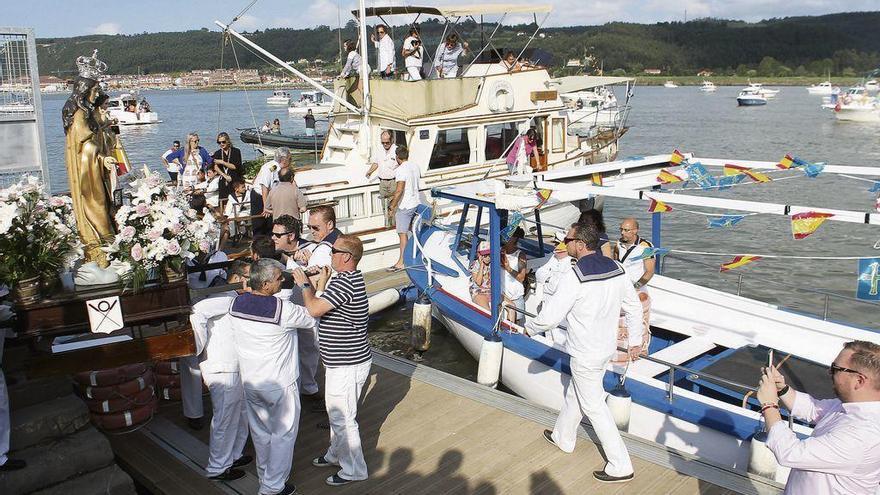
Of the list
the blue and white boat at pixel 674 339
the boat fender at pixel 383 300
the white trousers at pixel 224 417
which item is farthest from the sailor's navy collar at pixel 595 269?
the boat fender at pixel 383 300

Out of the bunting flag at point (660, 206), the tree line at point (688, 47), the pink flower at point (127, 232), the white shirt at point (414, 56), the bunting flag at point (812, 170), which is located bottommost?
the bunting flag at point (660, 206)

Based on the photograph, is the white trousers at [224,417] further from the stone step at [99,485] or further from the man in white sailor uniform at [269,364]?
the stone step at [99,485]

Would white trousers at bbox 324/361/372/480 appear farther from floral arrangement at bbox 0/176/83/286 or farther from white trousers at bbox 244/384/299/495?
floral arrangement at bbox 0/176/83/286

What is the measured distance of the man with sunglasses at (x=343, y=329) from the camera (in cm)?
447

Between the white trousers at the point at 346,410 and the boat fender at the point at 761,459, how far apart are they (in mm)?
2852

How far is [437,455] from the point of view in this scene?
17.3 ft

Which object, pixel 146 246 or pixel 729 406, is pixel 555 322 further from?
pixel 146 246

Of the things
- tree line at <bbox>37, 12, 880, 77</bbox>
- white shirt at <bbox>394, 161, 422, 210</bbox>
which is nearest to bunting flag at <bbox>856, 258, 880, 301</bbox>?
white shirt at <bbox>394, 161, 422, 210</bbox>

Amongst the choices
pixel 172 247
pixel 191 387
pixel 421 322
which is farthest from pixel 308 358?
pixel 421 322

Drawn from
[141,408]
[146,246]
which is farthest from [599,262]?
[141,408]

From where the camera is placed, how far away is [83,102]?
4996 millimetres

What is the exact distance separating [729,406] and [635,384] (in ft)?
2.66

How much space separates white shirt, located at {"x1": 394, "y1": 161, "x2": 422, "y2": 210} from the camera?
10.4 metres

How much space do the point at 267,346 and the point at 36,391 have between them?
2.23m
